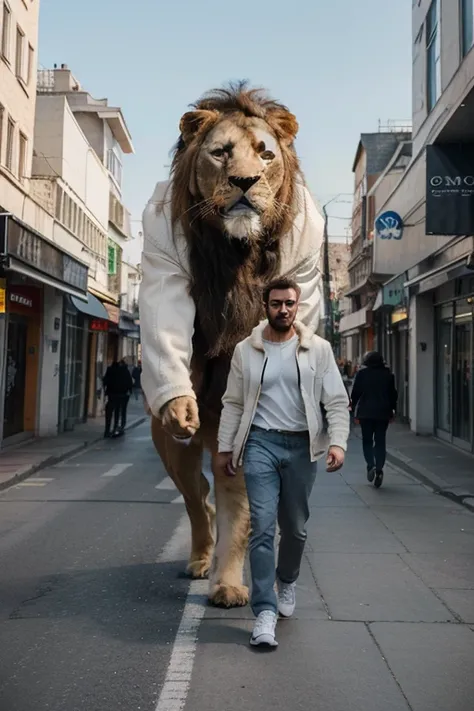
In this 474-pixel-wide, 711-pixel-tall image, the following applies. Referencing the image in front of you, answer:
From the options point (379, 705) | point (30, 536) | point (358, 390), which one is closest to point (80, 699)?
point (379, 705)

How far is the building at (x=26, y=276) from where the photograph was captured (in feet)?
45.4

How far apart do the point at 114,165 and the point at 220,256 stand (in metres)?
28.8

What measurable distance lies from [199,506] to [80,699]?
5.95 ft

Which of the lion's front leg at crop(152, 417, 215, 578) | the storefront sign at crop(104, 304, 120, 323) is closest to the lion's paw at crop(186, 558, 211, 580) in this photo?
the lion's front leg at crop(152, 417, 215, 578)

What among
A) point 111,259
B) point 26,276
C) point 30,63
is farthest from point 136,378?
point 26,276

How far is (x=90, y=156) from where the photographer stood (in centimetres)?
2356

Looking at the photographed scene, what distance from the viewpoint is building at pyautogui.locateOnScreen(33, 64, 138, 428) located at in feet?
63.4

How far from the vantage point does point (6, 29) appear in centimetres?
1500

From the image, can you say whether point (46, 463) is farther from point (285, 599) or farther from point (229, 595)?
point (285, 599)

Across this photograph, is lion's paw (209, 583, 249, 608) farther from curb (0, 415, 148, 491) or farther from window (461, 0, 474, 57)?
window (461, 0, 474, 57)

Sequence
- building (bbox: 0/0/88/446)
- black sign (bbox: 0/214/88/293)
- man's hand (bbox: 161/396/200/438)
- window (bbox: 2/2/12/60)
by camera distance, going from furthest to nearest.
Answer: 1. window (bbox: 2/2/12/60)
2. building (bbox: 0/0/88/446)
3. black sign (bbox: 0/214/88/293)
4. man's hand (bbox: 161/396/200/438)

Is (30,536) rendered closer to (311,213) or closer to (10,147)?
(311,213)

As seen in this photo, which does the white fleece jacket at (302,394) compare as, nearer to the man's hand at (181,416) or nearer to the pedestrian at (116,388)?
the man's hand at (181,416)

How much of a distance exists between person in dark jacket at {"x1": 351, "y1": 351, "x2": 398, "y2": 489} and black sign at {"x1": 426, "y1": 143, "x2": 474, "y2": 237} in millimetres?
3437
